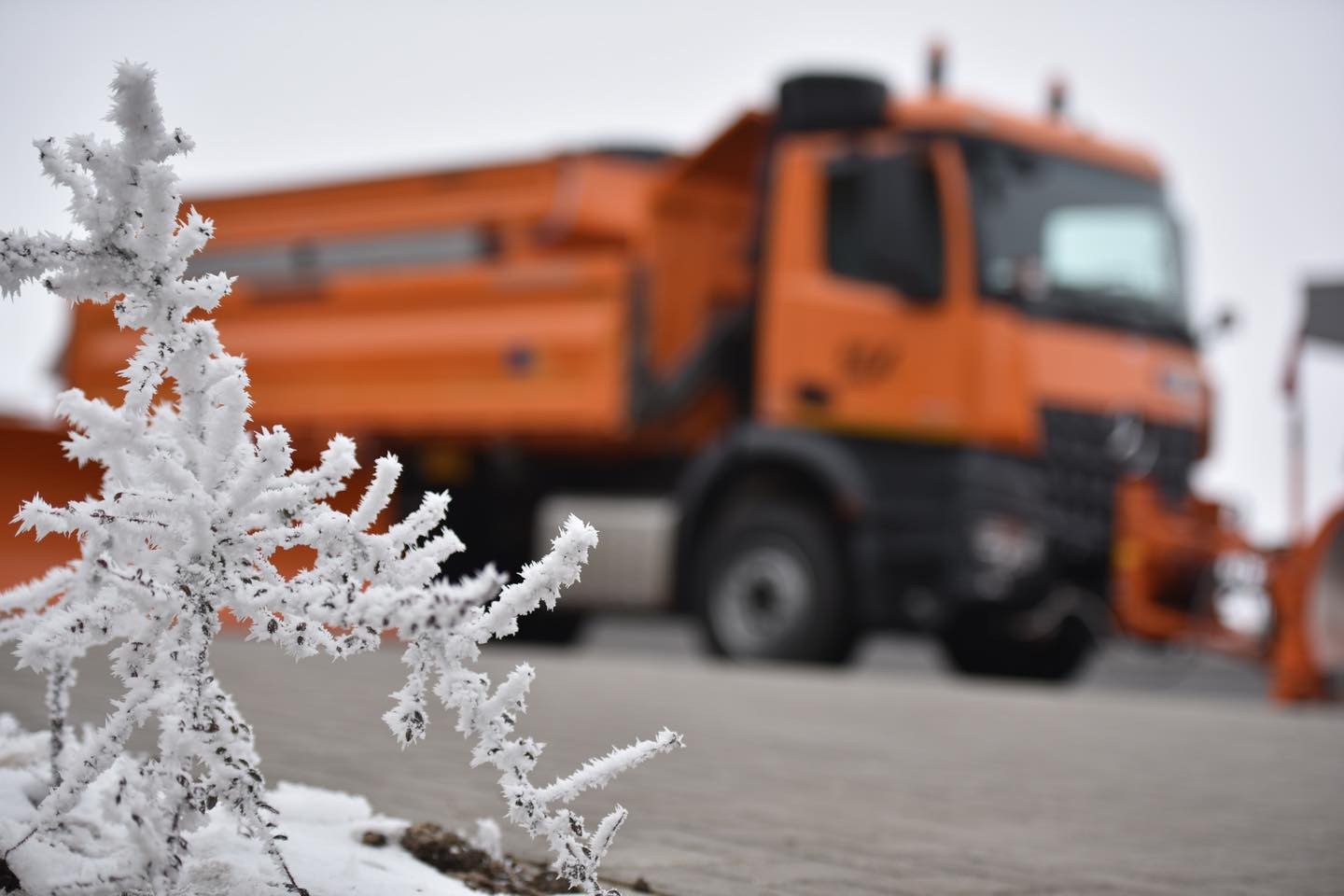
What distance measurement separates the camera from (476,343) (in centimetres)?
1238

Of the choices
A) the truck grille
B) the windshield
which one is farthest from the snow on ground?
the windshield

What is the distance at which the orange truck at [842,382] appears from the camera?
33.9 ft

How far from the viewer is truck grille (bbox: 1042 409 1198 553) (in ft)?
34.2

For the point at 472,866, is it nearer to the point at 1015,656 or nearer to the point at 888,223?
the point at 888,223

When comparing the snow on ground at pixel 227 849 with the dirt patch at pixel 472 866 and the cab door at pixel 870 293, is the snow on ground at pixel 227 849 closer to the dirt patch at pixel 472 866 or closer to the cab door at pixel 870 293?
the dirt patch at pixel 472 866

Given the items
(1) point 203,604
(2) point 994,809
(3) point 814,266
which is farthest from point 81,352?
(1) point 203,604

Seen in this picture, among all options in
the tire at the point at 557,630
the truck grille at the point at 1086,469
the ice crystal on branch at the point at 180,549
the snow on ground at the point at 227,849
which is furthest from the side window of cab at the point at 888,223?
the ice crystal on branch at the point at 180,549

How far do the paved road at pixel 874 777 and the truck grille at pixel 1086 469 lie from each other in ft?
4.63

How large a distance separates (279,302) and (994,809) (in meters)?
9.67

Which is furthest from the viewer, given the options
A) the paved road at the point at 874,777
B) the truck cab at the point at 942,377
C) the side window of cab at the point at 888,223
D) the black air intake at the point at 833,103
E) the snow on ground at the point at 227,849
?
the black air intake at the point at 833,103

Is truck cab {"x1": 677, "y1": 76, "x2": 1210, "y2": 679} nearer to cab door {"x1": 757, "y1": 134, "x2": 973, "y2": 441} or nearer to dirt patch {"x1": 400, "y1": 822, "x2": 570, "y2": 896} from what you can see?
cab door {"x1": 757, "y1": 134, "x2": 973, "y2": 441}

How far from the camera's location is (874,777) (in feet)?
17.8

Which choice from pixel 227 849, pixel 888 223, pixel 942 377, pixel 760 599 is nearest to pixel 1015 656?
pixel 760 599

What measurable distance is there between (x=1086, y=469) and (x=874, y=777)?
551 centimetres
